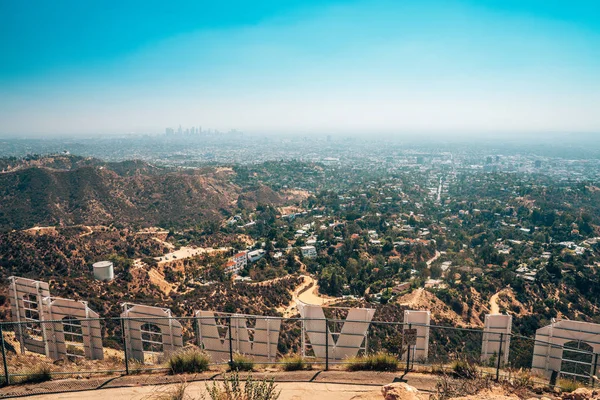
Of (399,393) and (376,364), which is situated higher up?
(399,393)

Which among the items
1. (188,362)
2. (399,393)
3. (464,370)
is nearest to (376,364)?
(464,370)

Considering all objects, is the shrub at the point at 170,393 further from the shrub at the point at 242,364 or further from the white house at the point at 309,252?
the white house at the point at 309,252

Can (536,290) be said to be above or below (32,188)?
below

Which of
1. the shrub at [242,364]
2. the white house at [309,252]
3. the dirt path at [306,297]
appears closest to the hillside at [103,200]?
the white house at [309,252]

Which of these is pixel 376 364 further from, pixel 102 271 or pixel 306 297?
pixel 102 271

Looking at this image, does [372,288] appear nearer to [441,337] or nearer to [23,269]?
[441,337]

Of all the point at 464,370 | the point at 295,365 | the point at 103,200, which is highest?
the point at 464,370

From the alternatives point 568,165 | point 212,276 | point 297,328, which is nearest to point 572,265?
point 297,328
